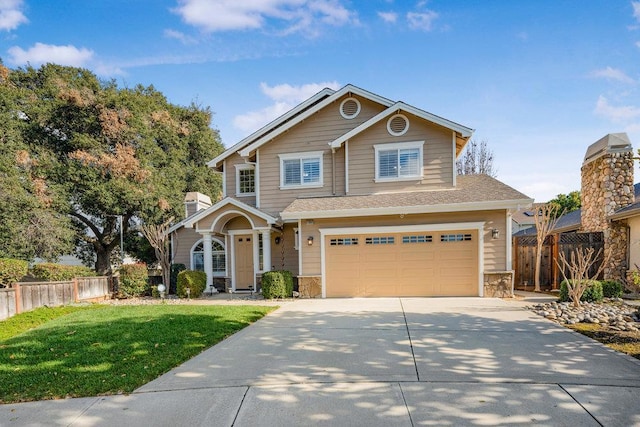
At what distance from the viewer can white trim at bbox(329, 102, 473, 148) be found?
37.7 feet

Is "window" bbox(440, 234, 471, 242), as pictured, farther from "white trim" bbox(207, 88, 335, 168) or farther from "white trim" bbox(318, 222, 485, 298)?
"white trim" bbox(207, 88, 335, 168)

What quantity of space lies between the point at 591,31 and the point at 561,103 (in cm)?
279

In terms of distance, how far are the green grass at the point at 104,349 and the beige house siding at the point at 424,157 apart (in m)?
6.00

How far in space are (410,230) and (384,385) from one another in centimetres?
741

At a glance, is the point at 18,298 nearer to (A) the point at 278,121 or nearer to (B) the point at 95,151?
(A) the point at 278,121

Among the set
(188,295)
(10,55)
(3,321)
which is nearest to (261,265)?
(188,295)

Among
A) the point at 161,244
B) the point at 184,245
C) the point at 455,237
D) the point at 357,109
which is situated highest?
the point at 357,109

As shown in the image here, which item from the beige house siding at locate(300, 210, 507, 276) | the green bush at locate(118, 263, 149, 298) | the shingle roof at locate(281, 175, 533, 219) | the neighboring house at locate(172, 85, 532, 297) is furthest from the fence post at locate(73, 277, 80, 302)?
the beige house siding at locate(300, 210, 507, 276)

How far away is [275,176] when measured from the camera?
1327 cm

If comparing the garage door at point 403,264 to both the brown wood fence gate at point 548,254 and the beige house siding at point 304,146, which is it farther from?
the brown wood fence gate at point 548,254

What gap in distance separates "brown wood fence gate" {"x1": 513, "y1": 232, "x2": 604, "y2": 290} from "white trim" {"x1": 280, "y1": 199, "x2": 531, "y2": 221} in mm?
3281

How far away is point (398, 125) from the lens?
39.7 feet

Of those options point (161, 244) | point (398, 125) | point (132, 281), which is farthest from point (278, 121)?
point (132, 281)

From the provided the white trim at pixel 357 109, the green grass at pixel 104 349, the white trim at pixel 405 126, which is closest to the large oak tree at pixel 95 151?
the green grass at pixel 104 349
